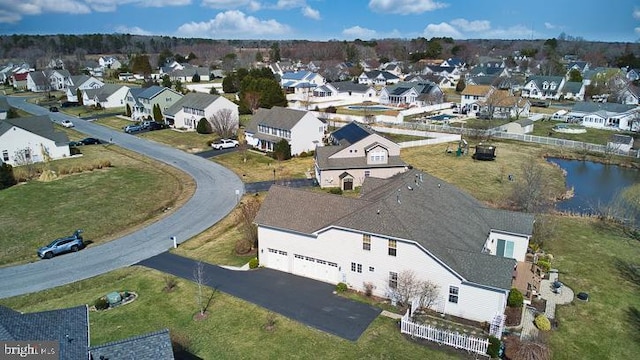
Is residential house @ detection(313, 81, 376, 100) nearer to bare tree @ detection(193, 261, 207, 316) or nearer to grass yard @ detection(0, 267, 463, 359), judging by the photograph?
bare tree @ detection(193, 261, 207, 316)

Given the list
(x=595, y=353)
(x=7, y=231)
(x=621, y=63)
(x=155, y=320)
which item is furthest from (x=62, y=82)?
(x=621, y=63)

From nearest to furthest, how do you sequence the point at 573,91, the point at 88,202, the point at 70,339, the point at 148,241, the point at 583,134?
the point at 70,339 → the point at 148,241 → the point at 88,202 → the point at 583,134 → the point at 573,91

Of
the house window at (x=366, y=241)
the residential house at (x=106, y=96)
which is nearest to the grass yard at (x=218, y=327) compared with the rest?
the house window at (x=366, y=241)

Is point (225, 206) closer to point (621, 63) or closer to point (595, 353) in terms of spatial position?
point (595, 353)

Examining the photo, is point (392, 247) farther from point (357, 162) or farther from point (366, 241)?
point (357, 162)

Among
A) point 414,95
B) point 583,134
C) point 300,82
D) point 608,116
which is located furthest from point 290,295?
point 300,82

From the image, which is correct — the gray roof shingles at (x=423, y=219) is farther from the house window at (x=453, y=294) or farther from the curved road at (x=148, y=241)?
the curved road at (x=148, y=241)
